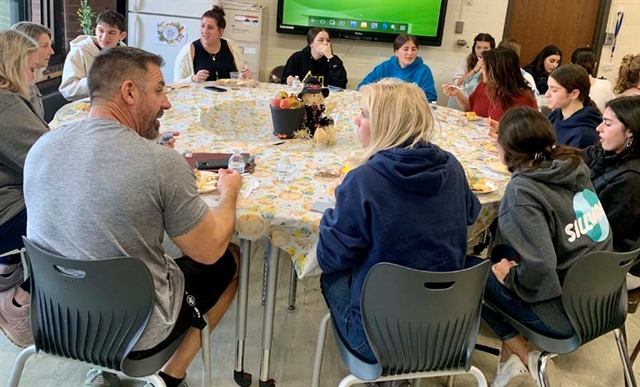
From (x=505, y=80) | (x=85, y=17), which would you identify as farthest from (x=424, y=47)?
(x=85, y=17)

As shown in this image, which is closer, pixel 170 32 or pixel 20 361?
pixel 20 361

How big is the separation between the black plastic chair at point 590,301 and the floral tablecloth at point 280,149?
48 cm

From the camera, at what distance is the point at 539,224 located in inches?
65.9

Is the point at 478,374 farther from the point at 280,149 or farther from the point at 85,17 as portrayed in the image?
the point at 85,17

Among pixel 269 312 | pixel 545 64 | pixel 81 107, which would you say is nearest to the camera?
pixel 269 312

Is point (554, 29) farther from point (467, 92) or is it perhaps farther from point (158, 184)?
point (158, 184)

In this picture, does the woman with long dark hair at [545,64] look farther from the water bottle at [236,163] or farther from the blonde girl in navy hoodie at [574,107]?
the water bottle at [236,163]

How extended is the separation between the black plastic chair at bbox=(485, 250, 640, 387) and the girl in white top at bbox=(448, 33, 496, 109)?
3.10m

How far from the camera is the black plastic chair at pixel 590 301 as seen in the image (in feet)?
5.18

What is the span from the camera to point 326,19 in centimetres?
543

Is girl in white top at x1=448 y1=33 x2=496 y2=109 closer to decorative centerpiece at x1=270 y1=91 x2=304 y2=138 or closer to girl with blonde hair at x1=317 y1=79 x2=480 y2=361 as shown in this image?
decorative centerpiece at x1=270 y1=91 x2=304 y2=138

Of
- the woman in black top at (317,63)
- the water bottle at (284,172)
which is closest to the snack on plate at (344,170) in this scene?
the water bottle at (284,172)

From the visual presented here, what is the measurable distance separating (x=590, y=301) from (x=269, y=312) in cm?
100

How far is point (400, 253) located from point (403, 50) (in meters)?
3.19
